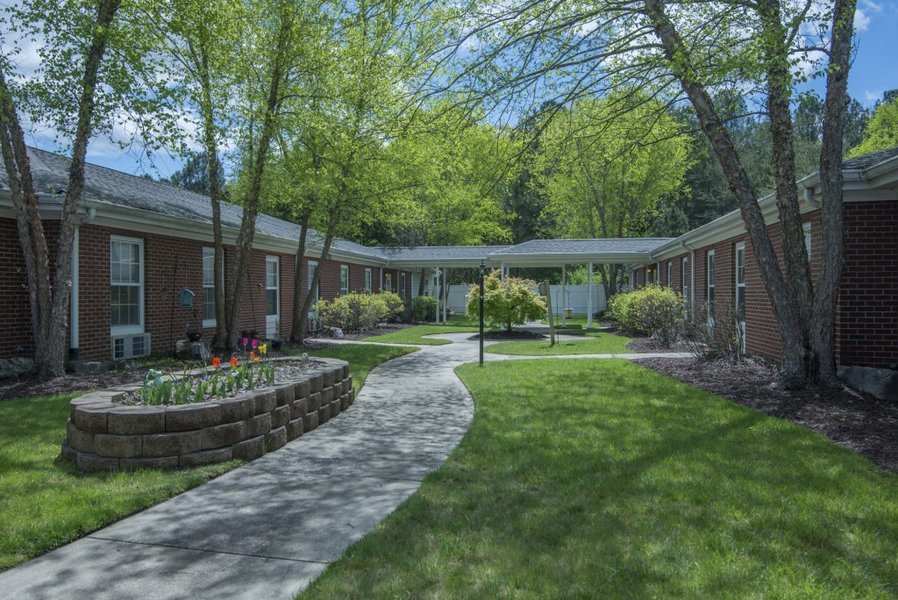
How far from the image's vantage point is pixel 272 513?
13.3 feet

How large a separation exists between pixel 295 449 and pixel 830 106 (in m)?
7.36

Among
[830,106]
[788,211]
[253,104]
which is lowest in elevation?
[788,211]

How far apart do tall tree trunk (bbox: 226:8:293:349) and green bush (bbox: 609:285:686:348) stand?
8.96 metres

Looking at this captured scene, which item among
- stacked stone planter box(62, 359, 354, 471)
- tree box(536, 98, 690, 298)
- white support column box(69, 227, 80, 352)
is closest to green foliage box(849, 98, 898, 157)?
tree box(536, 98, 690, 298)

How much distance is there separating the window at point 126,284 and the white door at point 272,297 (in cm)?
512

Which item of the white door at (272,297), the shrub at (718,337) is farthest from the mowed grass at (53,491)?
the white door at (272,297)

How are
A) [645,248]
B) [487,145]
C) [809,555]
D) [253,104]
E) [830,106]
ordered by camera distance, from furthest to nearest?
[645,248], [253,104], [487,145], [830,106], [809,555]

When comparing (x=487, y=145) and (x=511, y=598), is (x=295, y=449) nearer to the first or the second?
(x=511, y=598)

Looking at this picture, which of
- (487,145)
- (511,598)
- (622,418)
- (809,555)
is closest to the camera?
(511,598)

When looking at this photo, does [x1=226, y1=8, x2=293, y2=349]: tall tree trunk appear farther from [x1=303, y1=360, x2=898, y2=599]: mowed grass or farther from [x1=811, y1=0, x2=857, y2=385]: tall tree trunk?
[x1=811, y1=0, x2=857, y2=385]: tall tree trunk

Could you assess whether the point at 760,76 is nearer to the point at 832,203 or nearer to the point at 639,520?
the point at 832,203

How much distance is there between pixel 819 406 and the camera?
7.06m

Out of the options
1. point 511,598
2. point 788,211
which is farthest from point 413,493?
A: point 788,211

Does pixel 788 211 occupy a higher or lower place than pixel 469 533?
higher
